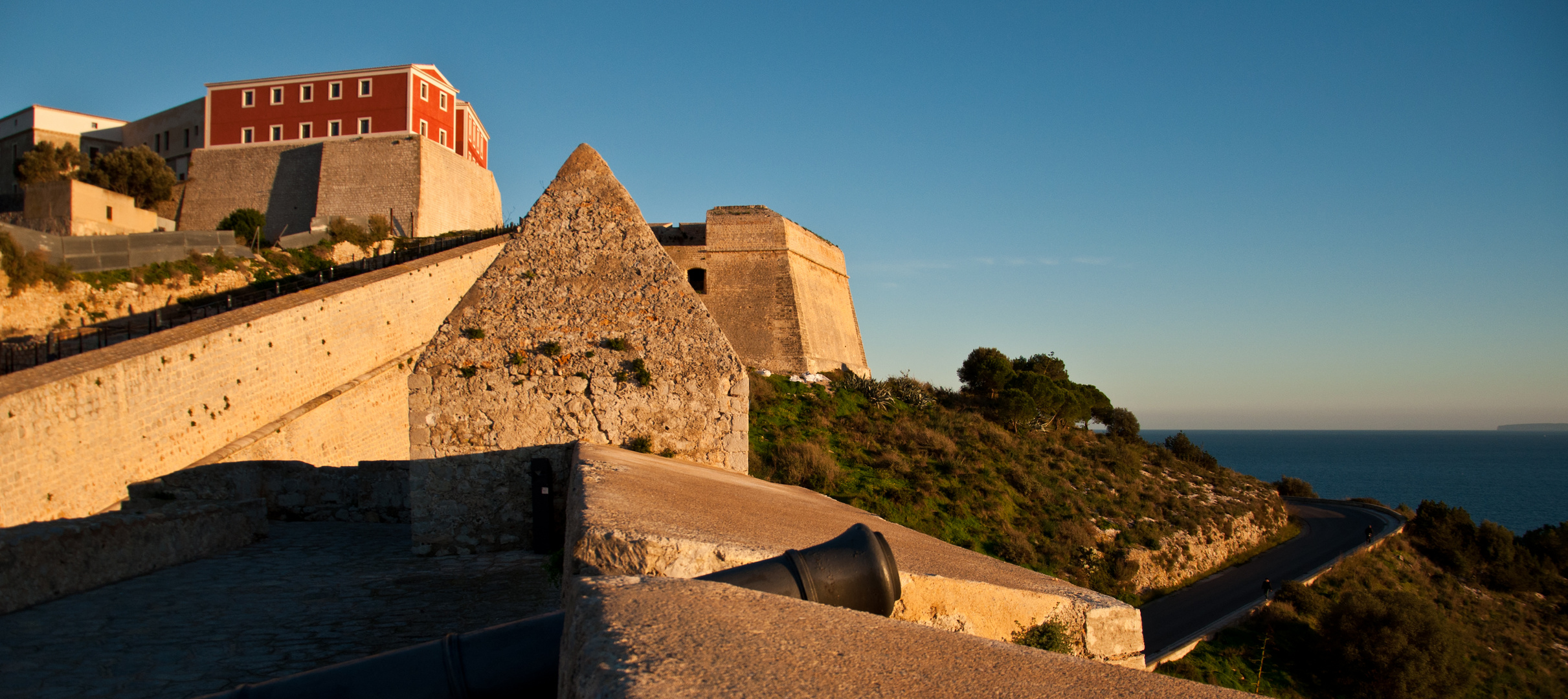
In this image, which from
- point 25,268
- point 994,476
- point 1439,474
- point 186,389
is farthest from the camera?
point 1439,474

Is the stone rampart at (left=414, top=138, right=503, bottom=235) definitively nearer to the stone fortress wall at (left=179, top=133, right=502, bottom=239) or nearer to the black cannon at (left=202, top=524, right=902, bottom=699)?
the stone fortress wall at (left=179, top=133, right=502, bottom=239)

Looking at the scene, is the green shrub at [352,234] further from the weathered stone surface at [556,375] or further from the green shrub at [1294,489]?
the green shrub at [1294,489]

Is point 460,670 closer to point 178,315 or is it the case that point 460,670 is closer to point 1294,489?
point 178,315

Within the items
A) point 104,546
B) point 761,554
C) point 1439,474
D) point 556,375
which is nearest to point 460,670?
point 761,554

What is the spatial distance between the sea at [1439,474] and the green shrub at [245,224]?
60369 millimetres

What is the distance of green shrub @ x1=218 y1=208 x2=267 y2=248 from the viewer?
30.9 m

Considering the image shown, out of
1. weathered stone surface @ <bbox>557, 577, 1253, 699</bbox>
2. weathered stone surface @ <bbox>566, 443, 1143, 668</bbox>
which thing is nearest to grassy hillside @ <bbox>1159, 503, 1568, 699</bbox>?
weathered stone surface @ <bbox>566, 443, 1143, 668</bbox>

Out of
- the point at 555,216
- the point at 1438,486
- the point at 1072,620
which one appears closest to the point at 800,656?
the point at 1072,620

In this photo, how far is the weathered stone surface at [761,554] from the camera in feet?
10.0

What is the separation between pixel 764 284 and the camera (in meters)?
27.7

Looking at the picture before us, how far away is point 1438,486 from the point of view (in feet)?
266

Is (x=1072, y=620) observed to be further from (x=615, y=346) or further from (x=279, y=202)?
(x=279, y=202)

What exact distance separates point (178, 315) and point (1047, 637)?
22562mm

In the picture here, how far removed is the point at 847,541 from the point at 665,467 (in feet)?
10.3
